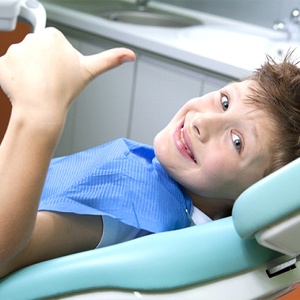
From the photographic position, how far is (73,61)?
3.20 ft

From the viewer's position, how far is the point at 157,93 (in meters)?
2.62

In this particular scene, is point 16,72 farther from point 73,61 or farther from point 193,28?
point 193,28

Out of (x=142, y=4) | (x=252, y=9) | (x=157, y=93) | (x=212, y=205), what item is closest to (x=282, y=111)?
(x=212, y=205)

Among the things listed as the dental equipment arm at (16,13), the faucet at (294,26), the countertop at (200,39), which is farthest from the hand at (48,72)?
the faucet at (294,26)

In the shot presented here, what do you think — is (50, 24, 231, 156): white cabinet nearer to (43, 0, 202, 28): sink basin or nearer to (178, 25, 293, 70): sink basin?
(178, 25, 293, 70): sink basin

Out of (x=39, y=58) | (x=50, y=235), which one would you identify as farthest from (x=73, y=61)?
(x=50, y=235)

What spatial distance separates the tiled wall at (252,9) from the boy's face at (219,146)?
5.78ft

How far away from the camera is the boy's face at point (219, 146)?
1197 mm

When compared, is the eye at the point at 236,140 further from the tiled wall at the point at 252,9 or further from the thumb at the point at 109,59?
the tiled wall at the point at 252,9

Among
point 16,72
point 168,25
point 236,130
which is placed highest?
point 16,72

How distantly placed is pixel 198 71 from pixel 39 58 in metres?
1.54

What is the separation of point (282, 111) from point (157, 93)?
145 cm

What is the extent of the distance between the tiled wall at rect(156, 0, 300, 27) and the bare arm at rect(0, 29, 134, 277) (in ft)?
6.81

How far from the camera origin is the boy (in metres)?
0.96
